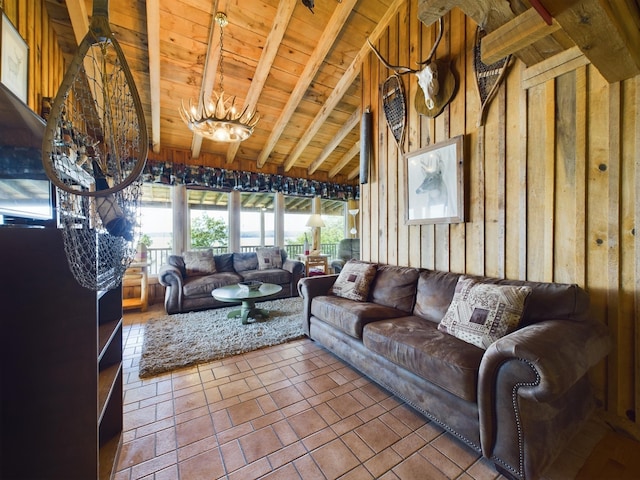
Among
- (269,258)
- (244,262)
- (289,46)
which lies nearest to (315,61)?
(289,46)

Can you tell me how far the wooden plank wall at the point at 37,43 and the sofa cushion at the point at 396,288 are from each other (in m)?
3.27

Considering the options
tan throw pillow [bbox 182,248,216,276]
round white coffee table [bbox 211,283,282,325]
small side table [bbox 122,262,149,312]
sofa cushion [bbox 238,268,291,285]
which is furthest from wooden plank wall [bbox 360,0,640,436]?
small side table [bbox 122,262,149,312]

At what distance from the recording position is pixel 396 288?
8.60 ft

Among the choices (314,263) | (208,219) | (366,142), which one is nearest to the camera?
(366,142)

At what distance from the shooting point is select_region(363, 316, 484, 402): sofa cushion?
57.0 inches

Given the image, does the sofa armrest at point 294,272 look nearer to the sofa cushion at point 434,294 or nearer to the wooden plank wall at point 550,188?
the wooden plank wall at point 550,188

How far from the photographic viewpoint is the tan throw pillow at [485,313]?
163 cm

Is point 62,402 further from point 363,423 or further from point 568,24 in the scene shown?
point 568,24

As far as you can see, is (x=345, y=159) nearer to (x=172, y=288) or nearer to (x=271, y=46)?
(x=271, y=46)

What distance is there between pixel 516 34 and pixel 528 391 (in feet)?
5.49

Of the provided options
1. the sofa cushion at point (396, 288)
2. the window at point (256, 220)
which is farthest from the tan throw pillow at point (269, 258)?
the sofa cushion at point (396, 288)

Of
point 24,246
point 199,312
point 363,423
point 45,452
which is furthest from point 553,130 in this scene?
point 199,312

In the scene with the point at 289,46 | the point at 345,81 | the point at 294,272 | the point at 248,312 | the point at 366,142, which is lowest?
the point at 248,312

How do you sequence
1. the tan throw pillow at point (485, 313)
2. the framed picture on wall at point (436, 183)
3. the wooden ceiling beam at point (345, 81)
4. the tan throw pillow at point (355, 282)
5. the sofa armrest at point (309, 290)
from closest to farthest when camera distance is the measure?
the tan throw pillow at point (485, 313), the framed picture on wall at point (436, 183), the tan throw pillow at point (355, 282), the sofa armrest at point (309, 290), the wooden ceiling beam at point (345, 81)
